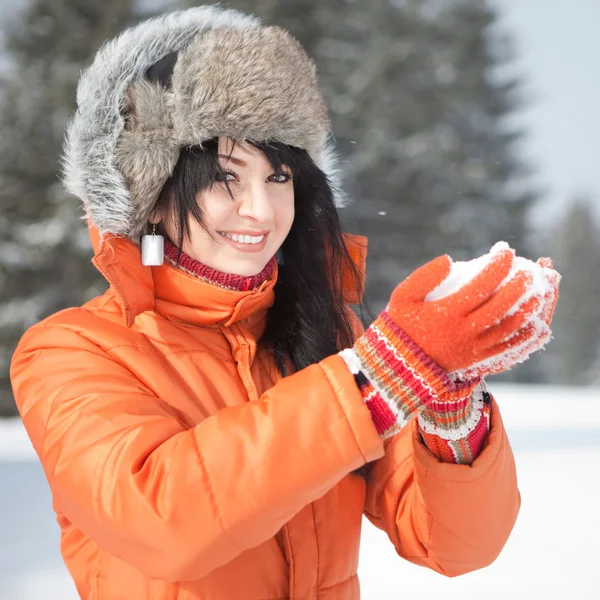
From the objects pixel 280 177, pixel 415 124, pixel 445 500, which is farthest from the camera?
pixel 415 124

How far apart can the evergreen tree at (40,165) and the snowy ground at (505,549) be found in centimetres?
389

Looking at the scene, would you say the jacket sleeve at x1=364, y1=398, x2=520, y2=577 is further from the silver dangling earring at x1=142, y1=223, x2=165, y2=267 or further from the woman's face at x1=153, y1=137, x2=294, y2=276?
the silver dangling earring at x1=142, y1=223, x2=165, y2=267

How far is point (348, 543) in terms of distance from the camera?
1428mm

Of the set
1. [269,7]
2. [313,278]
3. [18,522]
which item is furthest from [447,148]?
[313,278]

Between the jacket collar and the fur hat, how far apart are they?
0.08 m

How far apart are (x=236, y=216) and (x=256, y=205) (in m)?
0.05

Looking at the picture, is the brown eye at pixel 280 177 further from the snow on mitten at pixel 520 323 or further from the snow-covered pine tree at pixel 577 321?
the snow-covered pine tree at pixel 577 321

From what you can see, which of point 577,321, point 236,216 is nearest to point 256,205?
point 236,216

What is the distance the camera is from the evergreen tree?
8602mm

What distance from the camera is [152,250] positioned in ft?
4.64

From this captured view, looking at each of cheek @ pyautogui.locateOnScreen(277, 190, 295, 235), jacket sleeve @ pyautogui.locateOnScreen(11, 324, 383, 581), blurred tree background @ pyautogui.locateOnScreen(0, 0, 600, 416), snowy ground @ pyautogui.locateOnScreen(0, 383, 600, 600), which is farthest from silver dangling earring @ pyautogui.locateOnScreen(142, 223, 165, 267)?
blurred tree background @ pyautogui.locateOnScreen(0, 0, 600, 416)

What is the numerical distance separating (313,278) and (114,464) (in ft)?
2.44

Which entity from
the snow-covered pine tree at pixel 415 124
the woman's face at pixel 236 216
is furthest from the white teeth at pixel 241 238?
the snow-covered pine tree at pixel 415 124

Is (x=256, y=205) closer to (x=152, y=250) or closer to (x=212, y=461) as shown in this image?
(x=152, y=250)
